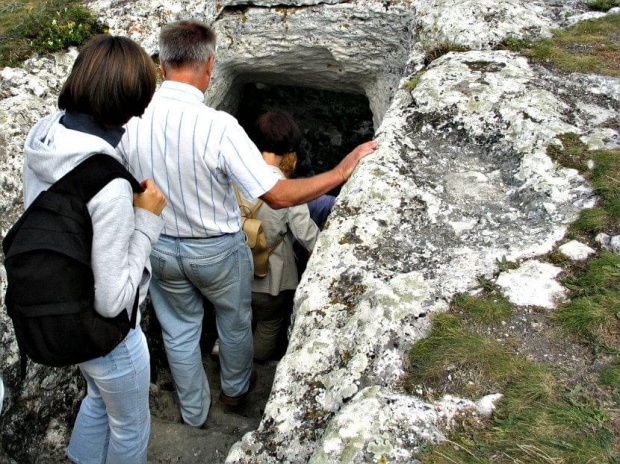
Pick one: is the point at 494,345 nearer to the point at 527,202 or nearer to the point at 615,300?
the point at 615,300

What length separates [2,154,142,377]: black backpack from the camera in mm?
2613

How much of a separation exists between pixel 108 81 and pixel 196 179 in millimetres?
1147

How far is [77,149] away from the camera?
2.68 meters

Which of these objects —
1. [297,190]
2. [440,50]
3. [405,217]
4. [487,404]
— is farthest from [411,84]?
[487,404]

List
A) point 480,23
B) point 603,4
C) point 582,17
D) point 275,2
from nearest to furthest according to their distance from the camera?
point 480,23 < point 582,17 < point 603,4 < point 275,2

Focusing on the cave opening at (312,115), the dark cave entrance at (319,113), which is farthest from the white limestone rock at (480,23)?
the dark cave entrance at (319,113)

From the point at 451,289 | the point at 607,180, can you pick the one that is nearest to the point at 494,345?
the point at 451,289

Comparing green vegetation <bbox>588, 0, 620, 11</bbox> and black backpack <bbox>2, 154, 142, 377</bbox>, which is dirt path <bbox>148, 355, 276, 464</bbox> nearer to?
black backpack <bbox>2, 154, 142, 377</bbox>

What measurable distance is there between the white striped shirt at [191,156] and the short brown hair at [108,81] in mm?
858

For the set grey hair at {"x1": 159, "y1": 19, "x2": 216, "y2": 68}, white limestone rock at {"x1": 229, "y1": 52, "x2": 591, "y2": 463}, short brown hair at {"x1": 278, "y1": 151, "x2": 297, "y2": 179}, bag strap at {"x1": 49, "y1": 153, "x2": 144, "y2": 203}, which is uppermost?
grey hair at {"x1": 159, "y1": 19, "x2": 216, "y2": 68}

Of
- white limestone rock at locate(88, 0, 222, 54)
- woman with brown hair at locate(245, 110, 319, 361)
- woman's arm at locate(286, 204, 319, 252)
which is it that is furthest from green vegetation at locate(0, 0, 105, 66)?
woman's arm at locate(286, 204, 319, 252)

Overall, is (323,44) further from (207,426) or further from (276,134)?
(207,426)

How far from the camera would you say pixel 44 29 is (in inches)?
250

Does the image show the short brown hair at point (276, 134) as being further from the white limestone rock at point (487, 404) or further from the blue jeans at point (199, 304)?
the white limestone rock at point (487, 404)
